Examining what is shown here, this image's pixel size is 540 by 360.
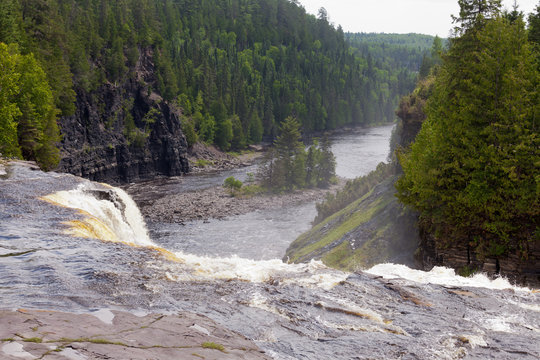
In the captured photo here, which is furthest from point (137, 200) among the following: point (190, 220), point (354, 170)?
point (354, 170)

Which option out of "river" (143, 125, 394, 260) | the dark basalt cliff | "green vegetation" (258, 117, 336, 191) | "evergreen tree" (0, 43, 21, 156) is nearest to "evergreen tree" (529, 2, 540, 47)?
"river" (143, 125, 394, 260)

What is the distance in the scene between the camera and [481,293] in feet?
53.1

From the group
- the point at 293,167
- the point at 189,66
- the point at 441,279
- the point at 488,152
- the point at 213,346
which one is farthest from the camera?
the point at 189,66

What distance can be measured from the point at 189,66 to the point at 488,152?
115804 millimetres

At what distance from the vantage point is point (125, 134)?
89.1 meters

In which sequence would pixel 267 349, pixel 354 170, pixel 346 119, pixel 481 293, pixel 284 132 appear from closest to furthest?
pixel 267 349, pixel 481 293, pixel 284 132, pixel 354 170, pixel 346 119

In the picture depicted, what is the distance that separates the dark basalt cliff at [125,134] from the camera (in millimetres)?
75750

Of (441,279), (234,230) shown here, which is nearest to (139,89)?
(234,230)

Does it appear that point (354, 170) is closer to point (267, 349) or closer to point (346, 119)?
point (267, 349)

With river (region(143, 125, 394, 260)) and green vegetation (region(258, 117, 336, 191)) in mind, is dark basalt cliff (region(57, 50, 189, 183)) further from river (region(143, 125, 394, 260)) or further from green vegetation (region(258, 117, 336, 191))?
green vegetation (region(258, 117, 336, 191))

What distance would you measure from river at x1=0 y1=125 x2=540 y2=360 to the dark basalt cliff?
5655 centimetres

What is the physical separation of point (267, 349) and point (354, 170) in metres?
82.3

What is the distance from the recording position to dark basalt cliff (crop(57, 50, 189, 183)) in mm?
75750

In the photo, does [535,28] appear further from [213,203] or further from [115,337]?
[213,203]
